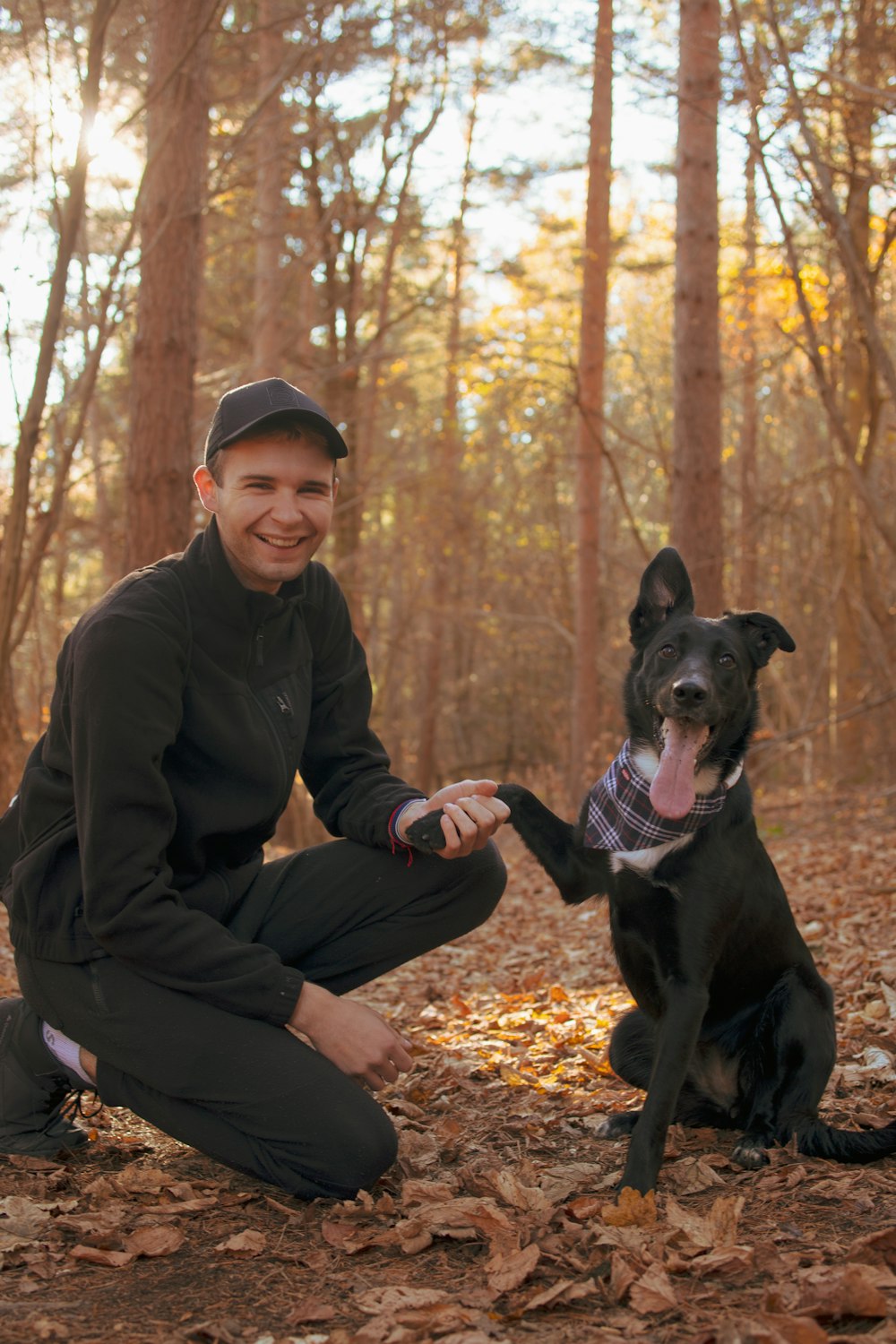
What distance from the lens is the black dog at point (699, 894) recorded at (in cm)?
288

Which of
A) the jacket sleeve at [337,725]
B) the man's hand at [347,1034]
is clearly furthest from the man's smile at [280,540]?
the man's hand at [347,1034]

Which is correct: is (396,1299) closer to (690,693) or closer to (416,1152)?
(416,1152)

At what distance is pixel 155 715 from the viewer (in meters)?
2.69

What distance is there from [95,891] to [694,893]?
4.89 ft

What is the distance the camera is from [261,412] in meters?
2.90

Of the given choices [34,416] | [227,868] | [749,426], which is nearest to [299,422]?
[227,868]

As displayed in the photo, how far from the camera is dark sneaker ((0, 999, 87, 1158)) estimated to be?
9.68ft

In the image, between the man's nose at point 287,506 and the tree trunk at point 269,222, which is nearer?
the man's nose at point 287,506

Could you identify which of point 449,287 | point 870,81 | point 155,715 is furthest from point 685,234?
point 449,287

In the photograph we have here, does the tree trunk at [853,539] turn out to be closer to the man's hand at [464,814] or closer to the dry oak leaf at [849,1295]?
the man's hand at [464,814]

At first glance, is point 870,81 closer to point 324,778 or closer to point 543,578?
point 324,778

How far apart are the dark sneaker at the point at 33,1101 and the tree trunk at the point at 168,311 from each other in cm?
392

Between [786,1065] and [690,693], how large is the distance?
1032mm

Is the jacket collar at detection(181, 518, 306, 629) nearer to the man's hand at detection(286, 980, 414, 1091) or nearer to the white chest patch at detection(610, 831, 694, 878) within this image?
the man's hand at detection(286, 980, 414, 1091)
